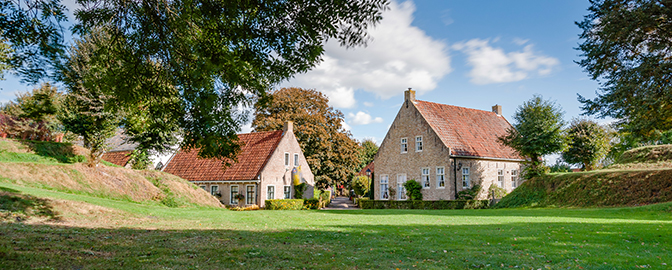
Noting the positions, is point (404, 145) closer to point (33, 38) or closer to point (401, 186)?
point (401, 186)

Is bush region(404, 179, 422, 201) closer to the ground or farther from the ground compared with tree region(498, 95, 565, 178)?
closer to the ground

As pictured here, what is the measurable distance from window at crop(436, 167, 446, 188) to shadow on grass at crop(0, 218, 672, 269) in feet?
70.3

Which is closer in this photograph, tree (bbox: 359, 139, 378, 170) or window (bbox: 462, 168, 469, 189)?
window (bbox: 462, 168, 469, 189)

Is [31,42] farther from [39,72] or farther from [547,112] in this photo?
[547,112]

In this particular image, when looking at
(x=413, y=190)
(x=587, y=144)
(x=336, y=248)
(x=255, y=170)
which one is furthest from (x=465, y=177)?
(x=336, y=248)

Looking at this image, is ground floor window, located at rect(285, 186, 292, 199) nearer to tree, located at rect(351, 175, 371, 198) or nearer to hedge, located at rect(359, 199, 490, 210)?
hedge, located at rect(359, 199, 490, 210)

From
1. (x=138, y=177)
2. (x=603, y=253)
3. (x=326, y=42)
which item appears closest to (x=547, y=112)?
(x=603, y=253)

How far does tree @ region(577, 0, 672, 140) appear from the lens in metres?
12.3

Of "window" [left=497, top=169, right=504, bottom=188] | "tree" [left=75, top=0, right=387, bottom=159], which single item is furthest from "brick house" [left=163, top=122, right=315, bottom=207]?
"tree" [left=75, top=0, right=387, bottom=159]

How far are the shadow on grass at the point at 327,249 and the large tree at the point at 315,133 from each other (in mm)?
32284

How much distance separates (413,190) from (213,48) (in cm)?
2829

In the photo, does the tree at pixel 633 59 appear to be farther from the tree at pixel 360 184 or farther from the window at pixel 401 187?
the tree at pixel 360 184

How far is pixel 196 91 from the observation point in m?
7.12

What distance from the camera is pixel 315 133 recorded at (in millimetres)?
42531
